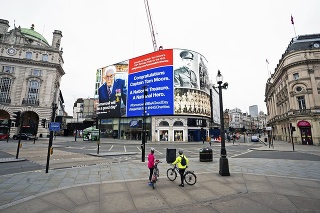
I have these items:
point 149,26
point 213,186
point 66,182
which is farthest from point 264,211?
point 149,26

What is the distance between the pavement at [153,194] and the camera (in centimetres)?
526

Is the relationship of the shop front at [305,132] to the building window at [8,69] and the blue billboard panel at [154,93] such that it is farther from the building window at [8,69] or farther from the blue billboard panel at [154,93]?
the building window at [8,69]

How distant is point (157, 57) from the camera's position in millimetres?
47344

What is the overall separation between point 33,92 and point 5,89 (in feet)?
20.1

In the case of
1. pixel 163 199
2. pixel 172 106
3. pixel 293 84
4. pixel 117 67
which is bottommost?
pixel 163 199

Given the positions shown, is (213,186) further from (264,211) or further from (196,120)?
(196,120)

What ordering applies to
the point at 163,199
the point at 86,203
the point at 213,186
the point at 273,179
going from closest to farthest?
the point at 86,203 < the point at 163,199 < the point at 213,186 < the point at 273,179

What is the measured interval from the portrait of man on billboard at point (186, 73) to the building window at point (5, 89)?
144 feet

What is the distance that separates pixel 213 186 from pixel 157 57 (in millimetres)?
43670

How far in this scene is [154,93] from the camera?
4522 centimetres

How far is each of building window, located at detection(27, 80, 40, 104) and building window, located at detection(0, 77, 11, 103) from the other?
4580mm

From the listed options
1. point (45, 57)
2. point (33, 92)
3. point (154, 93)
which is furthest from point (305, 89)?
point (33, 92)

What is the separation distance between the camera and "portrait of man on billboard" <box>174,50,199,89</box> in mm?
44875

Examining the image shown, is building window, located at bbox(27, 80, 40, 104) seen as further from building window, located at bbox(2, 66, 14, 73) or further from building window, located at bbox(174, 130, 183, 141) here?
building window, located at bbox(174, 130, 183, 141)
